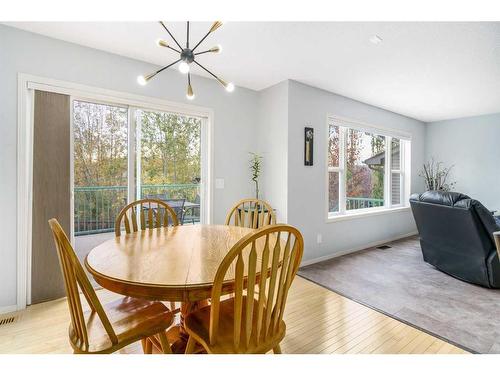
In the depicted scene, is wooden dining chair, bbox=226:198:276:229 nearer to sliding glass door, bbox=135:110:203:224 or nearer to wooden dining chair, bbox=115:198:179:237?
wooden dining chair, bbox=115:198:179:237

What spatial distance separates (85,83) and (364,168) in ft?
13.8

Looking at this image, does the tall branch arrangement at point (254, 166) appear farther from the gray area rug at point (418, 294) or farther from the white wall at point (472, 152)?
the white wall at point (472, 152)

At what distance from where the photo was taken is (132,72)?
8.97 ft

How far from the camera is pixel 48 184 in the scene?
236cm

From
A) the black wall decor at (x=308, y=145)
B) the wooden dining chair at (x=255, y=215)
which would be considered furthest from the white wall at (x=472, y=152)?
the wooden dining chair at (x=255, y=215)

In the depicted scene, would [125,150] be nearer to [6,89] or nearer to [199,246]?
[6,89]

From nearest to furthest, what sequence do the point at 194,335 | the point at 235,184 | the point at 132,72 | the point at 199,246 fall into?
the point at 194,335 < the point at 199,246 < the point at 132,72 < the point at 235,184

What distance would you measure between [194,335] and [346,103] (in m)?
3.83

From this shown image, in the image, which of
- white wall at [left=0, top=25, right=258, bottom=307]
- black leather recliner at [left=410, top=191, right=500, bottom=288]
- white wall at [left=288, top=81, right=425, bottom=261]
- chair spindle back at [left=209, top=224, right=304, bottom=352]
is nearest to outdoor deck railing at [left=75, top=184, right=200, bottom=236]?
white wall at [left=0, top=25, right=258, bottom=307]

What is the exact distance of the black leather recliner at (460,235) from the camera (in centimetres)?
263

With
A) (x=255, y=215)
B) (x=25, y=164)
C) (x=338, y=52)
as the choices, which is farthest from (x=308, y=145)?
(x=25, y=164)

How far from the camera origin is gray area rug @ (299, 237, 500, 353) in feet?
6.53

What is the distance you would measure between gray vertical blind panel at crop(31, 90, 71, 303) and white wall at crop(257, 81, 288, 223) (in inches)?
89.5
